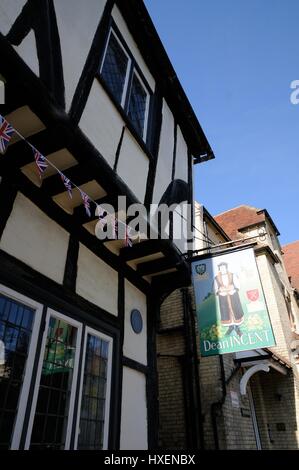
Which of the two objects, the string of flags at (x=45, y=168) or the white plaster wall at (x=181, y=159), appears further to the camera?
the white plaster wall at (x=181, y=159)

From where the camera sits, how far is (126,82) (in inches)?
203

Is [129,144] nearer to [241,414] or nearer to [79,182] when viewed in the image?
[79,182]

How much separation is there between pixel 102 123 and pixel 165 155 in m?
2.06

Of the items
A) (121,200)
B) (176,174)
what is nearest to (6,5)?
(121,200)

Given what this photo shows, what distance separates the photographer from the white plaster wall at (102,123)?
383cm

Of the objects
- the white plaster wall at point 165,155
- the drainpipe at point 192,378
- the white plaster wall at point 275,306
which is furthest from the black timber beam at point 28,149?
the white plaster wall at point 275,306

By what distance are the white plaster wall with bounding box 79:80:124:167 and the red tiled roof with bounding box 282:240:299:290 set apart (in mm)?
17476

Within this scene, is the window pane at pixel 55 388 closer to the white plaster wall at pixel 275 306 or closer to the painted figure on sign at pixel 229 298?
the painted figure on sign at pixel 229 298

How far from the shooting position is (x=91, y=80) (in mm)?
3986

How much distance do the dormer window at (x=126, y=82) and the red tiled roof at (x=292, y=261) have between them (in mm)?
16401

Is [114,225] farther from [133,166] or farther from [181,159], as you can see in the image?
[181,159]

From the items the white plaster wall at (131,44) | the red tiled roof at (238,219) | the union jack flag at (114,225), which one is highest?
the red tiled roof at (238,219)

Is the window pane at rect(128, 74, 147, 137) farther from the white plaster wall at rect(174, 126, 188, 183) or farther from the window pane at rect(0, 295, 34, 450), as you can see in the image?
the window pane at rect(0, 295, 34, 450)

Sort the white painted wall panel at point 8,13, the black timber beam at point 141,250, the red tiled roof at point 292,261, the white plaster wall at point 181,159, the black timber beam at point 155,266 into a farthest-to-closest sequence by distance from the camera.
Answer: the red tiled roof at point 292,261
the white plaster wall at point 181,159
the black timber beam at point 155,266
the black timber beam at point 141,250
the white painted wall panel at point 8,13
